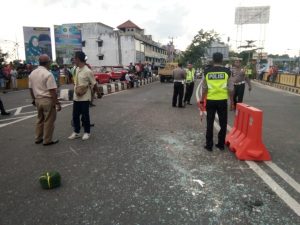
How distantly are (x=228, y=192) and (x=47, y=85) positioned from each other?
4.07 meters

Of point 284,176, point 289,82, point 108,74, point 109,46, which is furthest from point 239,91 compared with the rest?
point 109,46

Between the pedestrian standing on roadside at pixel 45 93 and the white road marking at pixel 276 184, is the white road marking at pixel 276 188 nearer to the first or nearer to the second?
the white road marking at pixel 276 184

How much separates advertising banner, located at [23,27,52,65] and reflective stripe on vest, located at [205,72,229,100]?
26.9 meters

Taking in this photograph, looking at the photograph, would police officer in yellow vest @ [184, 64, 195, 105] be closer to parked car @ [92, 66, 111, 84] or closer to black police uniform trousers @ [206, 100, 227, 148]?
black police uniform trousers @ [206, 100, 227, 148]

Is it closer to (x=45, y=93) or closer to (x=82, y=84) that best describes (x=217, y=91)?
(x=82, y=84)

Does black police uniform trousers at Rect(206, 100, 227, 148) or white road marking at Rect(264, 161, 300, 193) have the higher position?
black police uniform trousers at Rect(206, 100, 227, 148)

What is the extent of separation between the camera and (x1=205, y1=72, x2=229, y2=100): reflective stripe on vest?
553 centimetres

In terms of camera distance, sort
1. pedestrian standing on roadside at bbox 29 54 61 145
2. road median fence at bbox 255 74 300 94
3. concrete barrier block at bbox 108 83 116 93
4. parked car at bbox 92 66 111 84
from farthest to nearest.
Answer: parked car at bbox 92 66 111 84, road median fence at bbox 255 74 300 94, concrete barrier block at bbox 108 83 116 93, pedestrian standing on roadside at bbox 29 54 61 145

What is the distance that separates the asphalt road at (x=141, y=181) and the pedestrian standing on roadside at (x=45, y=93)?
17.1 inches

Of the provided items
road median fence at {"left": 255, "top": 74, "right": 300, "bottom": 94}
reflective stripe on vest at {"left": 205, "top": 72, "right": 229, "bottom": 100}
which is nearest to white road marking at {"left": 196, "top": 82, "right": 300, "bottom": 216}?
reflective stripe on vest at {"left": 205, "top": 72, "right": 229, "bottom": 100}

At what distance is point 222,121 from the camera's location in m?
5.72

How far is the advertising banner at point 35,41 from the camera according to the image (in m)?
29.8

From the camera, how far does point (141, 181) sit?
418 centimetres

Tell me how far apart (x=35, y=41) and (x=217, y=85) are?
2876 cm
